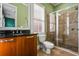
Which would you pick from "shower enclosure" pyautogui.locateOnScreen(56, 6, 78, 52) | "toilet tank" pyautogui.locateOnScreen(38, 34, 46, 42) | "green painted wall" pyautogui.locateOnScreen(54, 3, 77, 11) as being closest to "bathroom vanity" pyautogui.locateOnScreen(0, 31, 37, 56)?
"toilet tank" pyautogui.locateOnScreen(38, 34, 46, 42)

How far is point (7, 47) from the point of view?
6.48 feet

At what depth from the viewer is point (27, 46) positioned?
227 centimetres

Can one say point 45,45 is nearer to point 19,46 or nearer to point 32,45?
point 32,45

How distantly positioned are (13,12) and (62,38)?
1154 millimetres

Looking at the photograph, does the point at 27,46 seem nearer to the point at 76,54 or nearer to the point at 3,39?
the point at 3,39

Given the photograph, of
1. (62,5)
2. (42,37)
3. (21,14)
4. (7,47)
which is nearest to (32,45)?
(42,37)

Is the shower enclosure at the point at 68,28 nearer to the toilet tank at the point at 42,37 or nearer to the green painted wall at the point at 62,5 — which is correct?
the green painted wall at the point at 62,5

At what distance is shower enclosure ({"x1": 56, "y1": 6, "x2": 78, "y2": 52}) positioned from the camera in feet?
7.64

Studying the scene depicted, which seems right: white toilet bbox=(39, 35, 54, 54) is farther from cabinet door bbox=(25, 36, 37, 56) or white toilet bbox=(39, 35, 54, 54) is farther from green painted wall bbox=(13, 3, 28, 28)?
green painted wall bbox=(13, 3, 28, 28)

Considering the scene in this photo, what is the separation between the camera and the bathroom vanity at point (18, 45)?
195 centimetres

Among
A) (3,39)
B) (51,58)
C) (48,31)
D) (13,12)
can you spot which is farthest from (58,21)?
(3,39)

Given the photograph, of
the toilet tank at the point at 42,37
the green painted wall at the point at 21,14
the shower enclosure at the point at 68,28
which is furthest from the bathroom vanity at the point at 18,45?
the shower enclosure at the point at 68,28

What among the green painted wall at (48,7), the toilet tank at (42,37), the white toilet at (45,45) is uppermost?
the green painted wall at (48,7)

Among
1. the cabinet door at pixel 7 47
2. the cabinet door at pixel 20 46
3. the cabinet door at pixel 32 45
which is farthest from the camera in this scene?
the cabinet door at pixel 32 45
